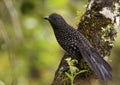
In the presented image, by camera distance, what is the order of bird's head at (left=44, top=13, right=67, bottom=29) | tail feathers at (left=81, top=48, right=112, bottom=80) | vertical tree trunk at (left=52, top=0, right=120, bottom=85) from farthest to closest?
bird's head at (left=44, top=13, right=67, bottom=29), vertical tree trunk at (left=52, top=0, right=120, bottom=85), tail feathers at (left=81, top=48, right=112, bottom=80)

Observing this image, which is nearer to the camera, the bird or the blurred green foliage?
the bird

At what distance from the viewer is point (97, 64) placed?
192 inches

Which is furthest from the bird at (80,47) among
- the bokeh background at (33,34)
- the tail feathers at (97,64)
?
the bokeh background at (33,34)

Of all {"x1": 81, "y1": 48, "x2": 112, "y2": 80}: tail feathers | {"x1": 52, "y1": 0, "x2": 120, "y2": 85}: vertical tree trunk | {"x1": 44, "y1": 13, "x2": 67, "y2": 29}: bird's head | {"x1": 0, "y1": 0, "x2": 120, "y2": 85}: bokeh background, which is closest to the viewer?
{"x1": 81, "y1": 48, "x2": 112, "y2": 80}: tail feathers

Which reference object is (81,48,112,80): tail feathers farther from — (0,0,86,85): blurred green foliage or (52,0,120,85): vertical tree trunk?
(0,0,86,85): blurred green foliage

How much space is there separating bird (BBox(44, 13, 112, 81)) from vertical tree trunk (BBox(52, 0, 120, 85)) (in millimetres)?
63

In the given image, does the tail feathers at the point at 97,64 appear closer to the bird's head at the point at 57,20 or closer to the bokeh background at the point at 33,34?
the bird's head at the point at 57,20

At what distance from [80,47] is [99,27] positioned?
0.31 meters

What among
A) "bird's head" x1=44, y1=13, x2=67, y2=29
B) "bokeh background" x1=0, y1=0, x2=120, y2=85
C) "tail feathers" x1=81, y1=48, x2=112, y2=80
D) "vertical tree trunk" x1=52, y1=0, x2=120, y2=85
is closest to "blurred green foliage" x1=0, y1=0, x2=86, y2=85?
"bokeh background" x1=0, y1=0, x2=120, y2=85

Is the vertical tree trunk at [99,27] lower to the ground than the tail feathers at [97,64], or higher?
higher

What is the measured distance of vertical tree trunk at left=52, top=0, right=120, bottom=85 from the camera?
488cm

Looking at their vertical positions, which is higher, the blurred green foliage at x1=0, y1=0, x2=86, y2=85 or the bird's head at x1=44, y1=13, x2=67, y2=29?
the bird's head at x1=44, y1=13, x2=67, y2=29

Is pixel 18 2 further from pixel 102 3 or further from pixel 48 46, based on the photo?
pixel 102 3

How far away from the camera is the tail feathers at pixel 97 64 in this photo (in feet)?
15.4
